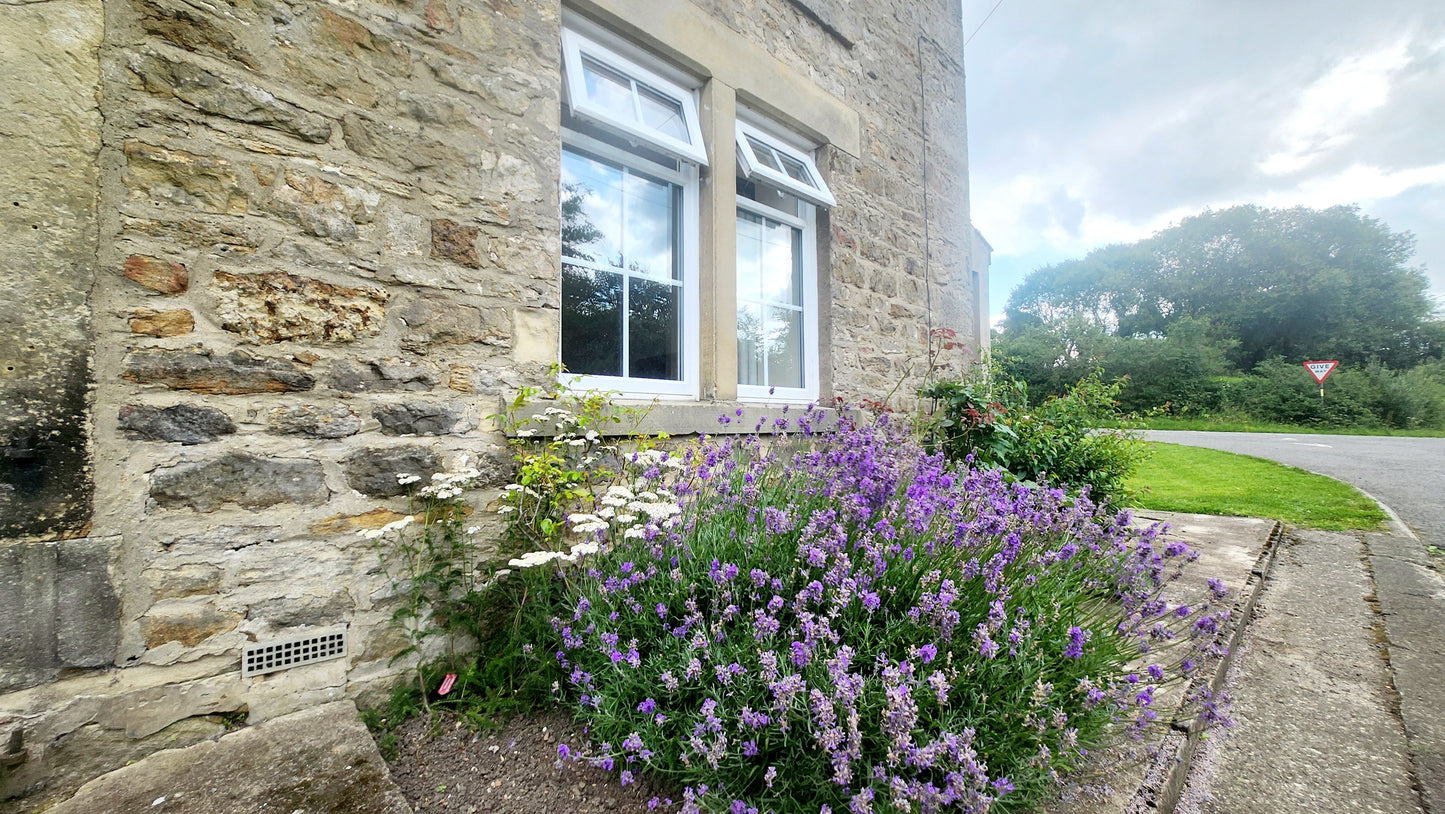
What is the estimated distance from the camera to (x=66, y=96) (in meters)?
1.57

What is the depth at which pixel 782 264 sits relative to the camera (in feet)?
13.2

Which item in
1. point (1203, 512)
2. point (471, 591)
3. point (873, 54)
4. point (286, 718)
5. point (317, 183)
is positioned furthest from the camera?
point (1203, 512)

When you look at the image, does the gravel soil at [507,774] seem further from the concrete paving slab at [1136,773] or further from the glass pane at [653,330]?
the glass pane at [653,330]

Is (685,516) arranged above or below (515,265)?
below

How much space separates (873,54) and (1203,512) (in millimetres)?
5376

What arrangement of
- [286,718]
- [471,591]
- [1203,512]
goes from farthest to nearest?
[1203,512] < [471,591] < [286,718]

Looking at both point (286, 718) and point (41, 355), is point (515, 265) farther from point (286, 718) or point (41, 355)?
point (286, 718)

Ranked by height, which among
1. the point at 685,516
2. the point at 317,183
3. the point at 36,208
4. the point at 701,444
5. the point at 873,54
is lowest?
the point at 685,516

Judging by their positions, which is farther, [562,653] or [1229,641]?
[1229,641]

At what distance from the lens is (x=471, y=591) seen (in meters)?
2.13

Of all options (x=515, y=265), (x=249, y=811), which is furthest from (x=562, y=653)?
(x=515, y=265)

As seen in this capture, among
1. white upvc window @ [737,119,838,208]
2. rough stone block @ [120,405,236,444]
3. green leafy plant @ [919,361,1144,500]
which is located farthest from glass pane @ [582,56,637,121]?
green leafy plant @ [919,361,1144,500]

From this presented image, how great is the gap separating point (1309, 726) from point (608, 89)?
3894 millimetres

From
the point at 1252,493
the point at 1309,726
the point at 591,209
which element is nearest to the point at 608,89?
the point at 591,209
